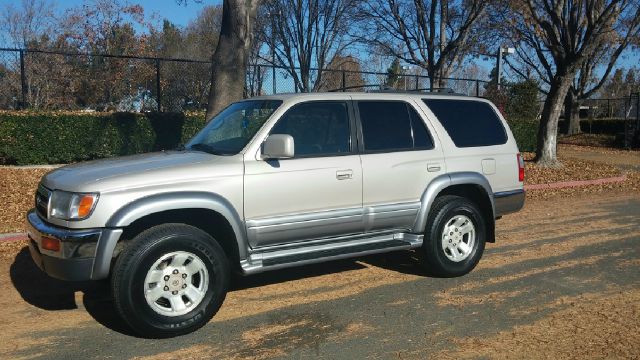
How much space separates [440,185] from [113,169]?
3.12 m

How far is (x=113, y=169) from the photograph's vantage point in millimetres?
4480

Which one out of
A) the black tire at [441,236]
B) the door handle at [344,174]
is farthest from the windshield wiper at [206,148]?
the black tire at [441,236]

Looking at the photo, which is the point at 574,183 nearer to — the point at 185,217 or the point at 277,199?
the point at 277,199

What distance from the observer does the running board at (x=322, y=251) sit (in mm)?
4742

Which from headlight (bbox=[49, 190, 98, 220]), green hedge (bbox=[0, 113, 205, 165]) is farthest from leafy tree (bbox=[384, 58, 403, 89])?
green hedge (bbox=[0, 113, 205, 165])

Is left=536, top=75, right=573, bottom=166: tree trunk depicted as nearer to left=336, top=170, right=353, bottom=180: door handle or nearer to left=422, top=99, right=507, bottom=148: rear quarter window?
left=422, top=99, right=507, bottom=148: rear quarter window

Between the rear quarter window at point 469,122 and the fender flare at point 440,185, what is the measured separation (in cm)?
35

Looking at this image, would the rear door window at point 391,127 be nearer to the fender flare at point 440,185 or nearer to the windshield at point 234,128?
the fender flare at point 440,185

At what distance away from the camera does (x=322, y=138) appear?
17.1 ft

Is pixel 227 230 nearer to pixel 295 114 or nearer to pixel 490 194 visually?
pixel 295 114

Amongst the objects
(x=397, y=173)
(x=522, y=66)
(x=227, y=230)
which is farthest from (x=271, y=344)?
(x=522, y=66)

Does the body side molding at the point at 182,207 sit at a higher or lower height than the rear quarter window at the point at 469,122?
lower

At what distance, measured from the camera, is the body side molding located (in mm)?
4141

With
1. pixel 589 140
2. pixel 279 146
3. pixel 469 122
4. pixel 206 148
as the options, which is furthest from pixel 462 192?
pixel 589 140
